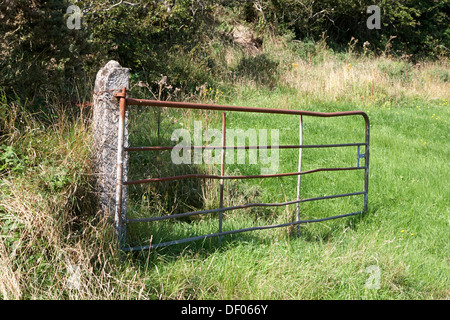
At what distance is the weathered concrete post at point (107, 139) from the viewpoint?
315 centimetres

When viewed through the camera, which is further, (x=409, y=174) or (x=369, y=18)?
(x=369, y=18)

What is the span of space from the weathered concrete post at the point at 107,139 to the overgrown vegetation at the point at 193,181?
11cm

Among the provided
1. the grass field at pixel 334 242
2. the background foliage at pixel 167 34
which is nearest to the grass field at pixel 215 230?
the grass field at pixel 334 242

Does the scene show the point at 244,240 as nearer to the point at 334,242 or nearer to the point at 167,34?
the point at 334,242

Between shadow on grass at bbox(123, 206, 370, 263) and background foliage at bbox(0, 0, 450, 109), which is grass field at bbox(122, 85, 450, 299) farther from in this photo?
background foliage at bbox(0, 0, 450, 109)

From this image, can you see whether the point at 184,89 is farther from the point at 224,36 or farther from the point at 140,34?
the point at 224,36

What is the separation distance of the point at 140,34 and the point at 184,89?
60.5 inches

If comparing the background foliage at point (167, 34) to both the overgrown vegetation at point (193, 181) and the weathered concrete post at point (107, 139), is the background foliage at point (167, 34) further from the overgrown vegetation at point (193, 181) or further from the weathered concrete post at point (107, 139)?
the weathered concrete post at point (107, 139)

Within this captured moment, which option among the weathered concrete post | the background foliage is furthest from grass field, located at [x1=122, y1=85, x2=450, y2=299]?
the background foliage

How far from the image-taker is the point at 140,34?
930 centimetres

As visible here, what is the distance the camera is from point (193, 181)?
16.4 ft

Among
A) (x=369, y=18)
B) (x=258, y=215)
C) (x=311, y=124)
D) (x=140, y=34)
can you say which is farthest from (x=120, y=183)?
(x=369, y=18)

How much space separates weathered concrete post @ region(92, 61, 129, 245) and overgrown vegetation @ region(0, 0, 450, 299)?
0.11 metres

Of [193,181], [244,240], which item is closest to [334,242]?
[244,240]
